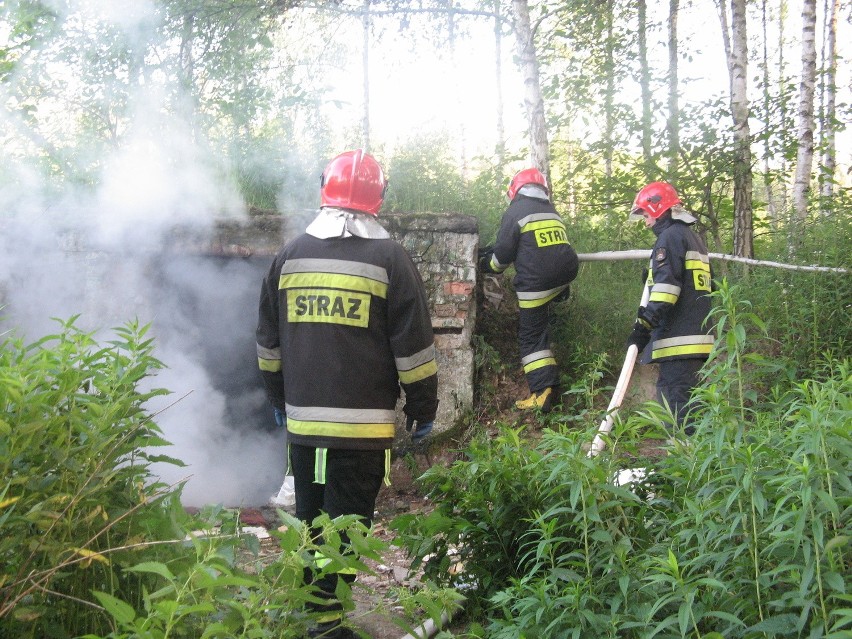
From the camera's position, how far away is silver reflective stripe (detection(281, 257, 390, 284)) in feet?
12.9

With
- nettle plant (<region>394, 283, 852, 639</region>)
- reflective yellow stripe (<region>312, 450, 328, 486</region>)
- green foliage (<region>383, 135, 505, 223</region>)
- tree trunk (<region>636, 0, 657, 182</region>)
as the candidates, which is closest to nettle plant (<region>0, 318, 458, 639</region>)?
nettle plant (<region>394, 283, 852, 639</region>)

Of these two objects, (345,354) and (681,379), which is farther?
(681,379)

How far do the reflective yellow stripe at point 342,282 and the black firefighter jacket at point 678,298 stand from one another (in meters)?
2.80

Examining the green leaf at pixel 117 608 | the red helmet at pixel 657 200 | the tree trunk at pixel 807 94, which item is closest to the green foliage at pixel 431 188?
the red helmet at pixel 657 200

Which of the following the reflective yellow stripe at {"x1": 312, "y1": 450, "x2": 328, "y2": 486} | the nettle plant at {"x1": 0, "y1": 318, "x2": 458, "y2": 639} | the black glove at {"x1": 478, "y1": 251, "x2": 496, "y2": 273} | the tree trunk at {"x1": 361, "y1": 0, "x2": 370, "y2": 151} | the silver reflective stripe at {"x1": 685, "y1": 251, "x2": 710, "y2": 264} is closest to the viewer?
the nettle plant at {"x1": 0, "y1": 318, "x2": 458, "y2": 639}

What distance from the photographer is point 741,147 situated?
27.7 feet

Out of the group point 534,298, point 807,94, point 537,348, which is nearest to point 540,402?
point 537,348

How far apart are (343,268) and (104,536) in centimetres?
191

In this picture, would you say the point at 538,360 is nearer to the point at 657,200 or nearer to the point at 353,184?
the point at 657,200

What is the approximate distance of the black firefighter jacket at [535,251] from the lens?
7.24 m

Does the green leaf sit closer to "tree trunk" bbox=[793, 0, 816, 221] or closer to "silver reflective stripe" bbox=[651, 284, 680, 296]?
"silver reflective stripe" bbox=[651, 284, 680, 296]

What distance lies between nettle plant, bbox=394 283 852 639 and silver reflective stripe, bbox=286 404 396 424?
38cm

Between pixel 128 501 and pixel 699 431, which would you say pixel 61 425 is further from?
pixel 699 431

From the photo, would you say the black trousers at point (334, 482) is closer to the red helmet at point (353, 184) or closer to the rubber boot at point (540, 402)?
the red helmet at point (353, 184)
